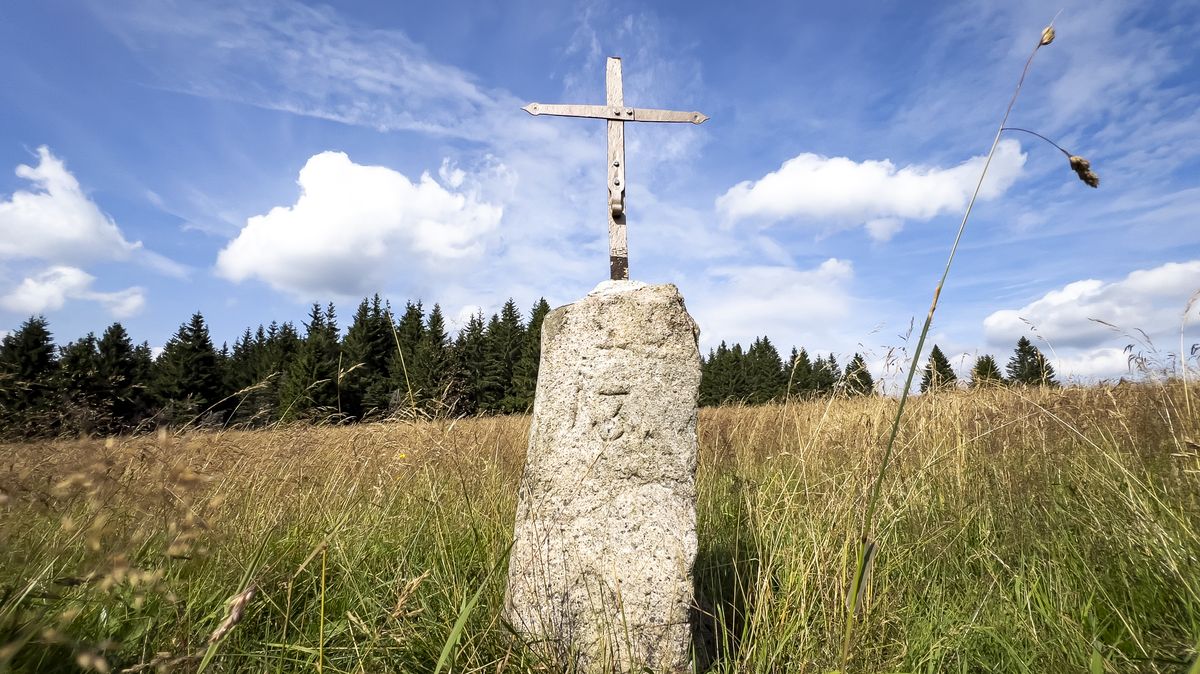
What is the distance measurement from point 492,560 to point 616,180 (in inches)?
83.0

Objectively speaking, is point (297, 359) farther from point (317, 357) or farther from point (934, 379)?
point (934, 379)

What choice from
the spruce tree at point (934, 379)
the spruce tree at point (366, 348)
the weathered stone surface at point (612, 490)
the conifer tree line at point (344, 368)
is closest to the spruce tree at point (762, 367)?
the conifer tree line at point (344, 368)

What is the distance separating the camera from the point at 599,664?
196 cm

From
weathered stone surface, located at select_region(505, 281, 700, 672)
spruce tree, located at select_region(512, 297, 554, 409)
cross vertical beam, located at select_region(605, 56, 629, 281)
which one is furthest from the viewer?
spruce tree, located at select_region(512, 297, 554, 409)

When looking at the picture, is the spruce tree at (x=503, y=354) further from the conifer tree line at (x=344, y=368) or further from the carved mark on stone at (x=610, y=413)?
the carved mark on stone at (x=610, y=413)

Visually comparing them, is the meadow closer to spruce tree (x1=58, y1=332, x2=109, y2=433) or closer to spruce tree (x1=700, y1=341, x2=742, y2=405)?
spruce tree (x1=58, y1=332, x2=109, y2=433)

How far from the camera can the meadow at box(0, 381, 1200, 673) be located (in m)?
1.69

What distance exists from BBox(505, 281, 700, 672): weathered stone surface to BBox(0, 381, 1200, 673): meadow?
19 cm

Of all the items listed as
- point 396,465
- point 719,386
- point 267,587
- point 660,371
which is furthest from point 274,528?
point 719,386

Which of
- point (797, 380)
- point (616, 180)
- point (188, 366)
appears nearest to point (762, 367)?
point (188, 366)

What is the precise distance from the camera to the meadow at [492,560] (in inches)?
66.6

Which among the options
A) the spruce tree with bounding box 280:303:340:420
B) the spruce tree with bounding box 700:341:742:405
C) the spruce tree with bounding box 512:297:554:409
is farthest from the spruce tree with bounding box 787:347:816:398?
the spruce tree with bounding box 700:341:742:405

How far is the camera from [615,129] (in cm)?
353

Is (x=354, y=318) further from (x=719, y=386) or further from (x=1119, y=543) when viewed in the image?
(x=1119, y=543)
